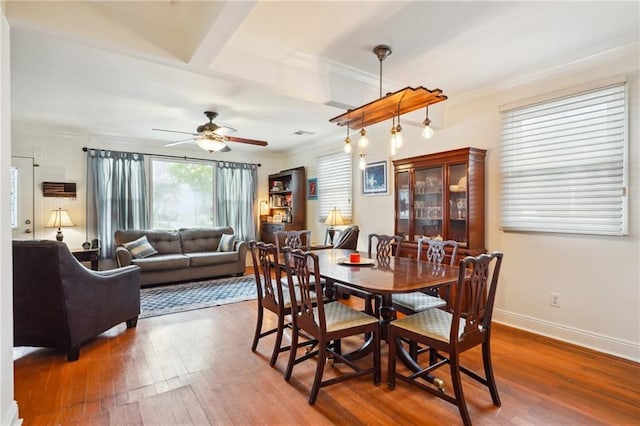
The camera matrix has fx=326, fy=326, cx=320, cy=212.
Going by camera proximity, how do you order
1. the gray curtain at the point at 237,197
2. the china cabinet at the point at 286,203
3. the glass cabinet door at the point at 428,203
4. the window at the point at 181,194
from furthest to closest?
the gray curtain at the point at 237,197
the china cabinet at the point at 286,203
the window at the point at 181,194
the glass cabinet door at the point at 428,203

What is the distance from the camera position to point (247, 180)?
6.98m

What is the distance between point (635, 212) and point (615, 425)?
1.67m

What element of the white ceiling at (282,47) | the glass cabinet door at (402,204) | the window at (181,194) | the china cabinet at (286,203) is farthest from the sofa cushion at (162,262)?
the glass cabinet door at (402,204)

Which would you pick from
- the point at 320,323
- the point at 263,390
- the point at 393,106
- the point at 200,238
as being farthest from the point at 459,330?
the point at 200,238

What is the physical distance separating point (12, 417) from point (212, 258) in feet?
12.4

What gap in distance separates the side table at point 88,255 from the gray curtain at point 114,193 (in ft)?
1.16

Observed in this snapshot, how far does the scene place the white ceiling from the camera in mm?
2096

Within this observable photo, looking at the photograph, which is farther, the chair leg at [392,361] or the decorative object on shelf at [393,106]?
the decorative object on shelf at [393,106]

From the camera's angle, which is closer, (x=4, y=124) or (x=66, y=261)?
(x=4, y=124)

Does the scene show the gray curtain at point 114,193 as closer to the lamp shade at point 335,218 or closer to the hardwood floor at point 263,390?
the hardwood floor at point 263,390

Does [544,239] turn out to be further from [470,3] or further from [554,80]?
[470,3]

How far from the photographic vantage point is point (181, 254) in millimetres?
5680

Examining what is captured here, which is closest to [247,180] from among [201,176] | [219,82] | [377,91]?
[201,176]

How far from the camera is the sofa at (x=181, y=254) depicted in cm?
501
